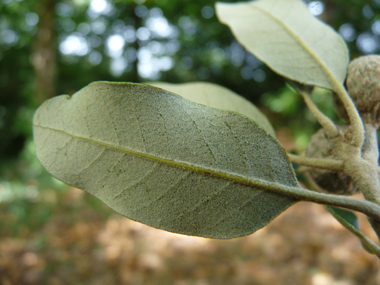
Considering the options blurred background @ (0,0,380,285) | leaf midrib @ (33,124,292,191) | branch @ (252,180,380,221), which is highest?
leaf midrib @ (33,124,292,191)

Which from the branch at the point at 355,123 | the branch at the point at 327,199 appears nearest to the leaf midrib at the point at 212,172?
the branch at the point at 327,199

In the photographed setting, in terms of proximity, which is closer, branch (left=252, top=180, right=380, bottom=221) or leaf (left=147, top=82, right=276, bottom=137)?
branch (left=252, top=180, right=380, bottom=221)

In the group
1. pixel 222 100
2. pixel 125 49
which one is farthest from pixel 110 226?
pixel 125 49

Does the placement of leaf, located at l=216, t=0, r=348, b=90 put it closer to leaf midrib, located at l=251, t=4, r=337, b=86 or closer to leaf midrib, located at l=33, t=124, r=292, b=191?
leaf midrib, located at l=251, t=4, r=337, b=86

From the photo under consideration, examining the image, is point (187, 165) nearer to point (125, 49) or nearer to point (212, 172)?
point (212, 172)

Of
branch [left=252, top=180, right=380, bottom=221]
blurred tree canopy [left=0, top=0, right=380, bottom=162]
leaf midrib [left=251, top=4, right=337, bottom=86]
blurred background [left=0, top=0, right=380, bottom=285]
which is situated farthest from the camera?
blurred tree canopy [left=0, top=0, right=380, bottom=162]

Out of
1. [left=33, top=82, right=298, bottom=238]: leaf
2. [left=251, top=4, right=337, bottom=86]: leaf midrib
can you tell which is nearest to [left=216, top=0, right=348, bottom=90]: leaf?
[left=251, top=4, right=337, bottom=86]: leaf midrib
